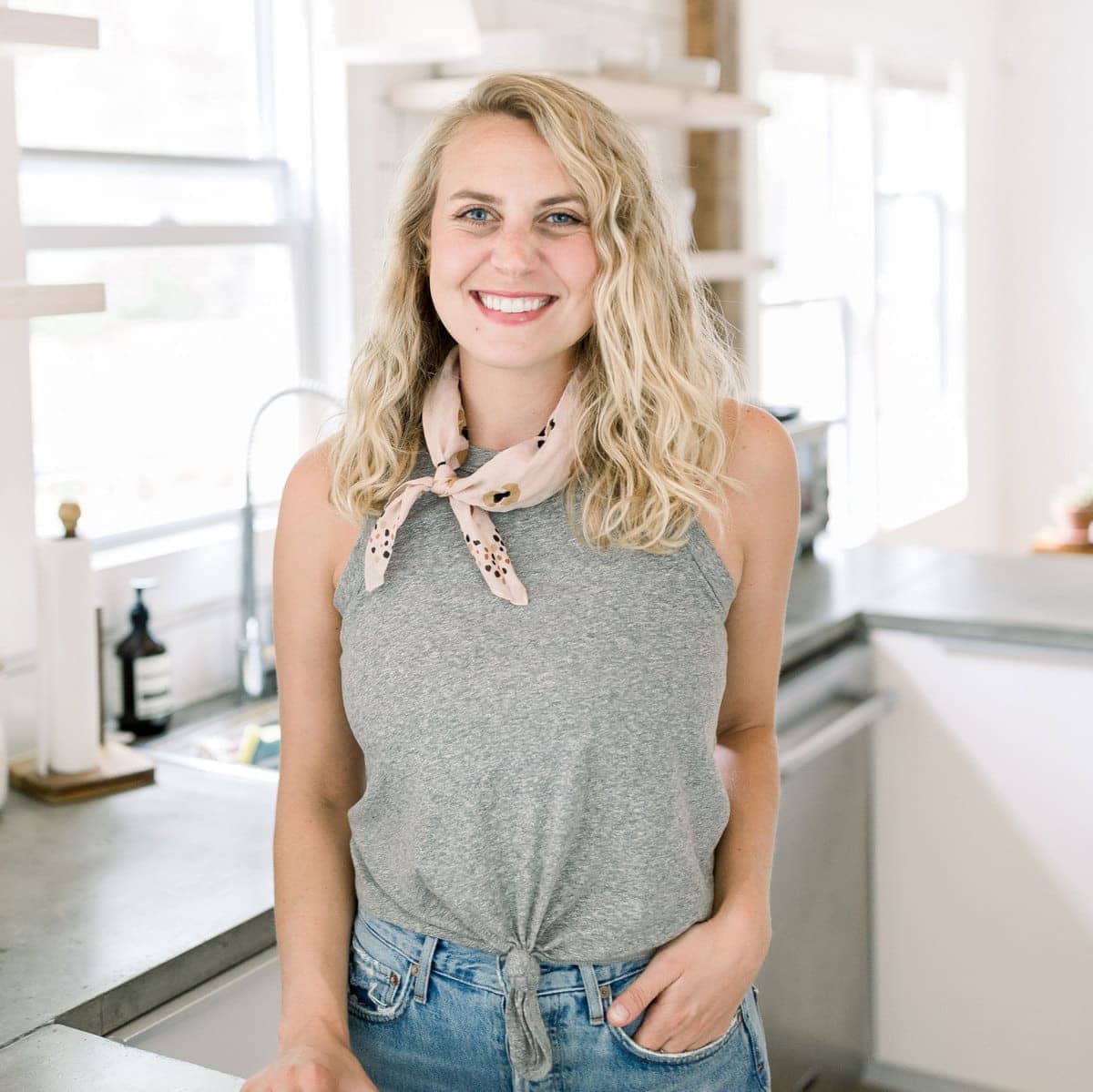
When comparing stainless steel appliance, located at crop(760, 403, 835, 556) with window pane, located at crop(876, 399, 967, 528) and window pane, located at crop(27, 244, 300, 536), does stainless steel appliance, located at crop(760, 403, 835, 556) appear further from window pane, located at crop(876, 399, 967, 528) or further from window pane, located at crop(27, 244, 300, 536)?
window pane, located at crop(876, 399, 967, 528)

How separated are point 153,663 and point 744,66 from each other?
8.79ft

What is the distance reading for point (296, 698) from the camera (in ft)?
5.06

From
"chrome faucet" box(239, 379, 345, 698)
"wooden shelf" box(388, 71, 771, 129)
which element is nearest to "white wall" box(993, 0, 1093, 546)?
"wooden shelf" box(388, 71, 771, 129)

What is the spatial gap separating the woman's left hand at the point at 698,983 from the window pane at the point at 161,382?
152 centimetres

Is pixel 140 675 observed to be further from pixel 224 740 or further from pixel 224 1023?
pixel 224 1023

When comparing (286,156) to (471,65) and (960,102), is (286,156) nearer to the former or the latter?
(471,65)

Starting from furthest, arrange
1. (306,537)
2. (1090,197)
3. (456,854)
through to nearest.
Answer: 1. (1090,197)
2. (306,537)
3. (456,854)

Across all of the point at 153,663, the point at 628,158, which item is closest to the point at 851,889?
the point at 153,663

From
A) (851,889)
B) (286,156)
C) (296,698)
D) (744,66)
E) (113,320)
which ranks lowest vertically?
(851,889)

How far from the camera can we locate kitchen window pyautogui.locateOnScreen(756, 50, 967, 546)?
5176 millimetres

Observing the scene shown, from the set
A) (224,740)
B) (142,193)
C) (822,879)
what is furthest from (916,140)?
(224,740)

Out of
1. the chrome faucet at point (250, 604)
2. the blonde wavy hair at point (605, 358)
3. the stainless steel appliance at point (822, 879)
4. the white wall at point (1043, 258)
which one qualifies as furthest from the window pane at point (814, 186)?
the blonde wavy hair at point (605, 358)

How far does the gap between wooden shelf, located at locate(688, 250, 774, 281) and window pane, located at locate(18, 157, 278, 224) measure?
3.68ft

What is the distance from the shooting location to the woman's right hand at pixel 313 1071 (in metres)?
1.30
